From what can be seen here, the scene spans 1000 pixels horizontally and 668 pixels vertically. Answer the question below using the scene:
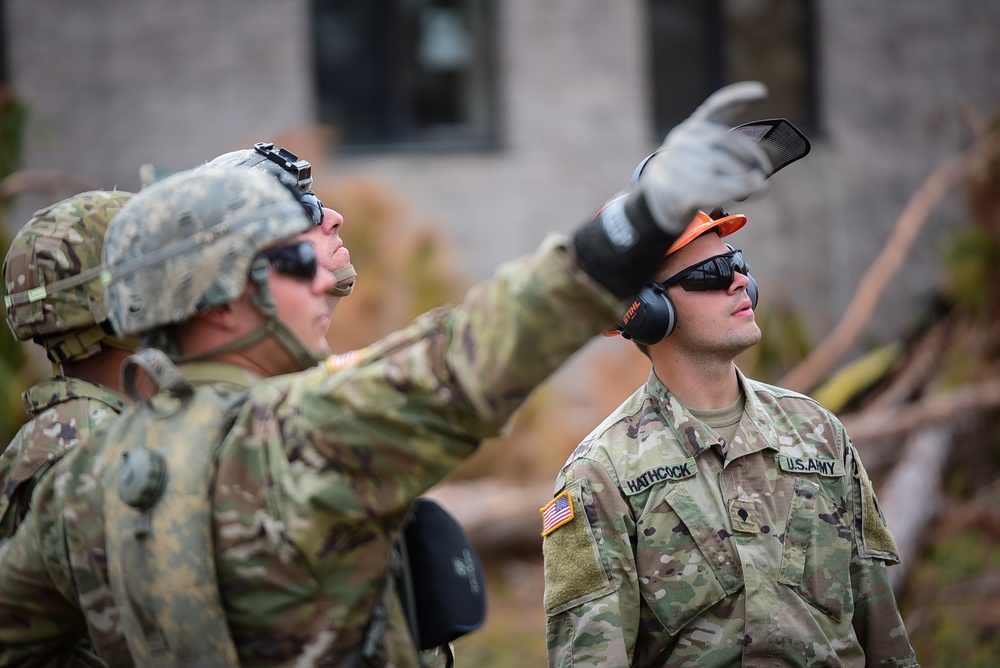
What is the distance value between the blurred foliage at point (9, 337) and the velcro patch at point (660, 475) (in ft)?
14.2

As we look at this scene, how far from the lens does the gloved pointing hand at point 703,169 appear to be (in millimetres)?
1901

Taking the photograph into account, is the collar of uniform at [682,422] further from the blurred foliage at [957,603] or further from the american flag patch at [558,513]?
the blurred foliage at [957,603]

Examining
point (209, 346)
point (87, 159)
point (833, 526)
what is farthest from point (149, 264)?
point (87, 159)

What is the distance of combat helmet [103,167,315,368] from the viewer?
217cm

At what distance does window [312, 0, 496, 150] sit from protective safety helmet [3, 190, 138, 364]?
6807 millimetres

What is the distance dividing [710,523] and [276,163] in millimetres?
1628

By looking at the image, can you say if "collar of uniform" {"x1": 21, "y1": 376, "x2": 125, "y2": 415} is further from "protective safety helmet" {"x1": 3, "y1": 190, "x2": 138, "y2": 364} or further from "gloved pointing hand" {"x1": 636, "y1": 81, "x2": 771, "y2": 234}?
"gloved pointing hand" {"x1": 636, "y1": 81, "x2": 771, "y2": 234}

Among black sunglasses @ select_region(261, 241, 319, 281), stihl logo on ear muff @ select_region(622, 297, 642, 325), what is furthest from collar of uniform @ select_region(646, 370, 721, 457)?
black sunglasses @ select_region(261, 241, 319, 281)

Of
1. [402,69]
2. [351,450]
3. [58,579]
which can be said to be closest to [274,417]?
[351,450]

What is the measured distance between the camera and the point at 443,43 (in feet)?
32.8

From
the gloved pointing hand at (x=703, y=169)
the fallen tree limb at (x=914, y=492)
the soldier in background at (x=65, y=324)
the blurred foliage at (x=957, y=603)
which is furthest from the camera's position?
the fallen tree limb at (x=914, y=492)

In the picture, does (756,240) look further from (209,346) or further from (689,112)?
(209,346)

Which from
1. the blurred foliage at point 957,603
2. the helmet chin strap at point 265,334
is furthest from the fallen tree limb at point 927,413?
the helmet chin strap at point 265,334

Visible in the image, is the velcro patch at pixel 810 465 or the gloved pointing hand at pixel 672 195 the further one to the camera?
the velcro patch at pixel 810 465
